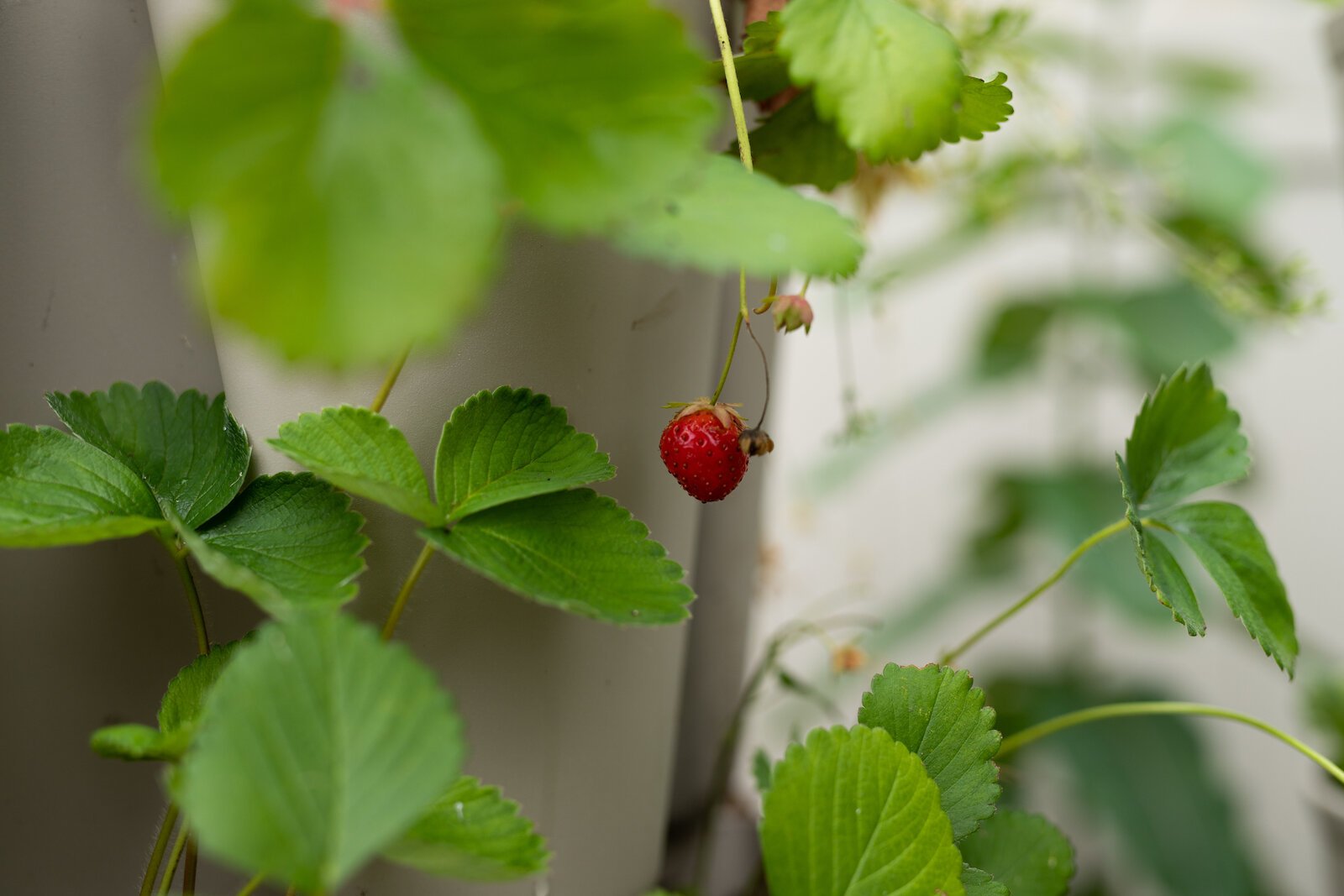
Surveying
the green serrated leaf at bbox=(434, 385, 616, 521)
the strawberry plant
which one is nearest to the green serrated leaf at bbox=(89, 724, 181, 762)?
the strawberry plant

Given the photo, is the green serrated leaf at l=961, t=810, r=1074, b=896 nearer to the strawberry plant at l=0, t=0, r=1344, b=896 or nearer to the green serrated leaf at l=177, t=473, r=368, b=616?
the strawberry plant at l=0, t=0, r=1344, b=896

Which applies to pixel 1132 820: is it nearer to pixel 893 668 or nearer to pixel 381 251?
pixel 893 668

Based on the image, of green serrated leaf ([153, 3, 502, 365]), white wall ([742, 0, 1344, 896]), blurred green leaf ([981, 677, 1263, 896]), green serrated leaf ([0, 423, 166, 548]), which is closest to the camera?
green serrated leaf ([153, 3, 502, 365])

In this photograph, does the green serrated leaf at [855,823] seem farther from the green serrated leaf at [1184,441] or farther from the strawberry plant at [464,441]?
the green serrated leaf at [1184,441]

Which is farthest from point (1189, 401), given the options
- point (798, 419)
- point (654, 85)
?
point (798, 419)

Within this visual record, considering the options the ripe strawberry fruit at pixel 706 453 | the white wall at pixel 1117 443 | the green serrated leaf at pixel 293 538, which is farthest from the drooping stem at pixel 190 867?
the white wall at pixel 1117 443

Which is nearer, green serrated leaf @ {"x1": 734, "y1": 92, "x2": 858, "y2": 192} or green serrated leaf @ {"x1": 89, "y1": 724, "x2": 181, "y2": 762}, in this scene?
green serrated leaf @ {"x1": 89, "y1": 724, "x2": 181, "y2": 762}
